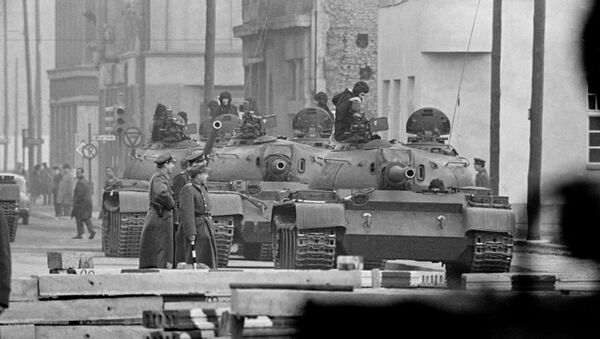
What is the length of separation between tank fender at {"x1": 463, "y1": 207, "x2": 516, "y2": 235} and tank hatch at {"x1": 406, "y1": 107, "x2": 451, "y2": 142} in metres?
2.46

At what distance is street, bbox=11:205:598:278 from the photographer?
2.74 m

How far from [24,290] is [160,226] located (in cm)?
614

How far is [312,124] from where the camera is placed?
2255cm

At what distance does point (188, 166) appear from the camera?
14.5 meters

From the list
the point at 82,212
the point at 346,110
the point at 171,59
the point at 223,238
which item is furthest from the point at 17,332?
the point at 171,59

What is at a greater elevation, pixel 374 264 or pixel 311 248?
pixel 311 248

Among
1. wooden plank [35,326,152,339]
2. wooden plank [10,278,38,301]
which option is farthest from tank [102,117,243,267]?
wooden plank [35,326,152,339]

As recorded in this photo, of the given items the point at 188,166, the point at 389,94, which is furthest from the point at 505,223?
the point at 389,94

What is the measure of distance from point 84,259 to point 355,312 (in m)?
7.35

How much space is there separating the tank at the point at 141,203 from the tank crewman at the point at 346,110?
1.65m

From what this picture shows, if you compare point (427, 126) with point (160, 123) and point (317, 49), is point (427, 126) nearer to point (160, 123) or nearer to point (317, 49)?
Answer: point (160, 123)

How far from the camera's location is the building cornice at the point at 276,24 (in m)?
42.3

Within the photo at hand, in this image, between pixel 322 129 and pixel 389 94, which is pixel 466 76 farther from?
pixel 322 129

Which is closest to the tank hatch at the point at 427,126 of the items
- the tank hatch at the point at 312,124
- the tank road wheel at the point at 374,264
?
the tank road wheel at the point at 374,264
